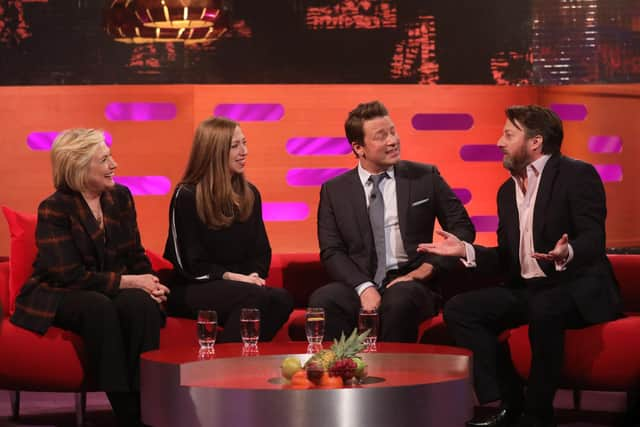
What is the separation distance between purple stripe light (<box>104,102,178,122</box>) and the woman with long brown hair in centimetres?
120

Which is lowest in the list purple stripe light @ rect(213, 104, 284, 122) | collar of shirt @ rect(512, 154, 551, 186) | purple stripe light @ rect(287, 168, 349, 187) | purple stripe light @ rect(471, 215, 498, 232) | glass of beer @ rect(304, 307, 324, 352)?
glass of beer @ rect(304, 307, 324, 352)

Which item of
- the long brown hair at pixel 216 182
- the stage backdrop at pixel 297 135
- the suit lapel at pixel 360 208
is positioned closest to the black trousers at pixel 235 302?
the long brown hair at pixel 216 182

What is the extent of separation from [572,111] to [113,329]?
3325mm

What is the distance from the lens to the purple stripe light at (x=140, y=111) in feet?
19.4

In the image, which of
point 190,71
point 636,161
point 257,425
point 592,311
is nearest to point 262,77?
point 190,71

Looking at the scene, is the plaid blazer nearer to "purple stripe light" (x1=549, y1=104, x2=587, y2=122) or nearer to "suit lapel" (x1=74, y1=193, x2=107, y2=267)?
"suit lapel" (x1=74, y1=193, x2=107, y2=267)

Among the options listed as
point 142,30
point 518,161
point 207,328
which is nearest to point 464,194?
point 518,161

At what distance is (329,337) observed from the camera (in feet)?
14.8

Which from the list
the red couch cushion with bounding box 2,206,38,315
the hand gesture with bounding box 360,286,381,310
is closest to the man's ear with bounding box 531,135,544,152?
the hand gesture with bounding box 360,286,381,310

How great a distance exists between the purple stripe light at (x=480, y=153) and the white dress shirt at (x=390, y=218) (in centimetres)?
141

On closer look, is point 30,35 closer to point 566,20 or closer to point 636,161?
point 566,20

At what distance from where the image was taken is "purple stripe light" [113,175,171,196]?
19.5 feet

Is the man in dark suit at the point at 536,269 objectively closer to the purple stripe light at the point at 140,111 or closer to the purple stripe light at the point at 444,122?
the purple stripe light at the point at 444,122

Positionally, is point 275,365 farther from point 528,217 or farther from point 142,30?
point 142,30
